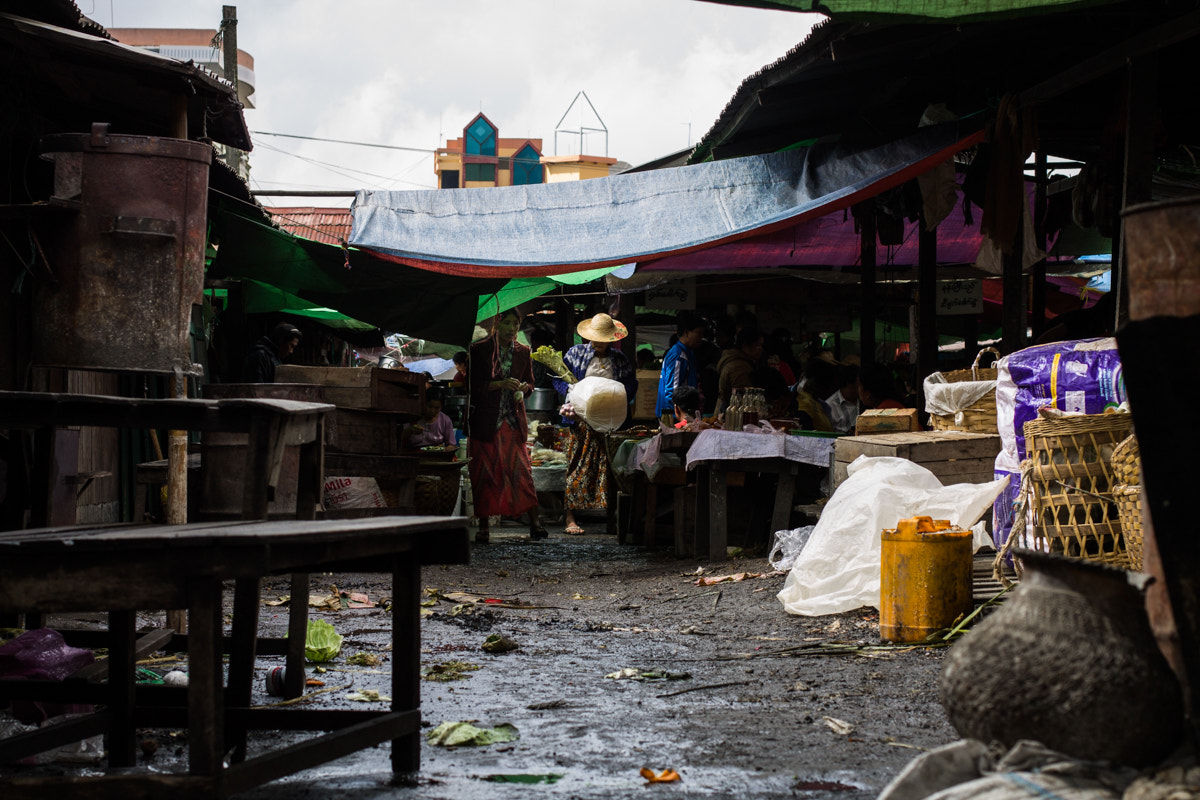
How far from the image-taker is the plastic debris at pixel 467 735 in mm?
3422

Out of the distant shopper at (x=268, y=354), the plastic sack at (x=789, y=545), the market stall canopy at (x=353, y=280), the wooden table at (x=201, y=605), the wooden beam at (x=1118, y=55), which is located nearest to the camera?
the wooden table at (x=201, y=605)

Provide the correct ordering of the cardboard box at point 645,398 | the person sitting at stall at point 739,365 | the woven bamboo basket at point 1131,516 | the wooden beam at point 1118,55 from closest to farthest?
the woven bamboo basket at point 1131,516 < the wooden beam at point 1118,55 < the person sitting at stall at point 739,365 < the cardboard box at point 645,398

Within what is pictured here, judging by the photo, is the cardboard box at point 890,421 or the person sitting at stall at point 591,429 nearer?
the cardboard box at point 890,421

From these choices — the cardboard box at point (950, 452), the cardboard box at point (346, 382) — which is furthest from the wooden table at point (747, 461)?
the cardboard box at point (346, 382)

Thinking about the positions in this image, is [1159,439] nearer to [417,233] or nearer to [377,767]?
[377,767]

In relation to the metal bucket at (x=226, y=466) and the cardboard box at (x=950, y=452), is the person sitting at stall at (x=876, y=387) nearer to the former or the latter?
the cardboard box at (x=950, y=452)

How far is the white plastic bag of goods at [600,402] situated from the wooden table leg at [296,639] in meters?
6.43

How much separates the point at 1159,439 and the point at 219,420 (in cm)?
263

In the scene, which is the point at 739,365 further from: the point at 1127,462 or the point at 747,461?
the point at 1127,462

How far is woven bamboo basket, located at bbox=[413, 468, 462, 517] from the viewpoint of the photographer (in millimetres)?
10016

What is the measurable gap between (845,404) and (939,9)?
5955 millimetres

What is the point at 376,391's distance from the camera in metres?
6.92

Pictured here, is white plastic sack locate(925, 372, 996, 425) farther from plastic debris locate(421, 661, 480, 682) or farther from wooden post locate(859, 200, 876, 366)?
wooden post locate(859, 200, 876, 366)

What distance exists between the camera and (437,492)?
10.1 m
